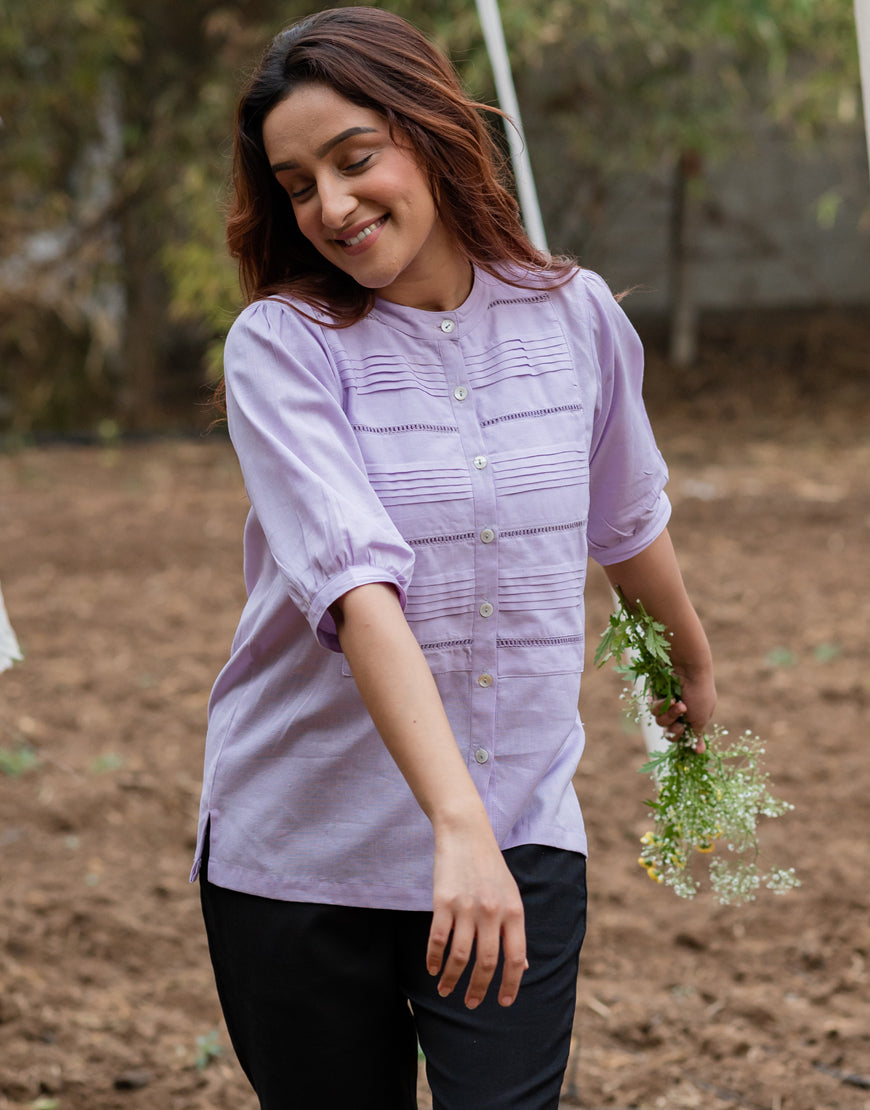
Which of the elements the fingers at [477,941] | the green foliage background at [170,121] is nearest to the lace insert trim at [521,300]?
the fingers at [477,941]

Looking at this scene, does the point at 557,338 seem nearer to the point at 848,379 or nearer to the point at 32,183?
the point at 32,183

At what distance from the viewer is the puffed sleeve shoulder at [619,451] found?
60.2 inches

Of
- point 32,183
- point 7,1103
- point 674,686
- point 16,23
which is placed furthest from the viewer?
point 32,183

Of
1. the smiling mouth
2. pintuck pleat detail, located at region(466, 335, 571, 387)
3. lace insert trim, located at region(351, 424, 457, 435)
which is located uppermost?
→ the smiling mouth

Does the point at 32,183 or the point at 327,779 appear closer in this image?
the point at 327,779

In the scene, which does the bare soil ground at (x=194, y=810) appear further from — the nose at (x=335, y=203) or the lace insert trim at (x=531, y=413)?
the nose at (x=335, y=203)

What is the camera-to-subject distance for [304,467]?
1.26 metres

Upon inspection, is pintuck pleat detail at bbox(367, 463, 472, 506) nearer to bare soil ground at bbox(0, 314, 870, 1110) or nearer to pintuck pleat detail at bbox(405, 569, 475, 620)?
pintuck pleat detail at bbox(405, 569, 475, 620)

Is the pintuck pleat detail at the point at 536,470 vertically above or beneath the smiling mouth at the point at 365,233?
beneath

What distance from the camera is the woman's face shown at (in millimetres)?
1351

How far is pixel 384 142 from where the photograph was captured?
1.37 m

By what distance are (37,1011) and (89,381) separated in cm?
705

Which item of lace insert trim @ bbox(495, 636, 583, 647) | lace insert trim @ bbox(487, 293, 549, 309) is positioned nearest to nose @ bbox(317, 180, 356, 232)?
lace insert trim @ bbox(487, 293, 549, 309)

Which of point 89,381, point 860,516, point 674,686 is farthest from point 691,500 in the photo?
point 674,686
